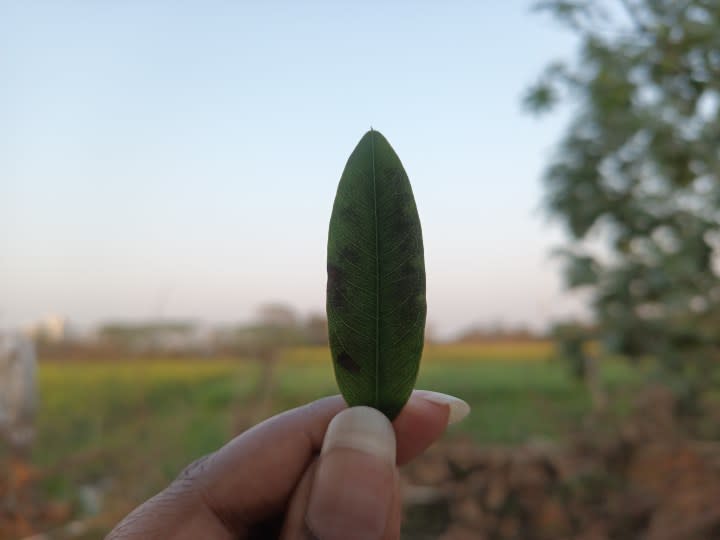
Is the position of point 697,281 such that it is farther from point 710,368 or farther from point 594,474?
point 594,474

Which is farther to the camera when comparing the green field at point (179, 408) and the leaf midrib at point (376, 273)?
the green field at point (179, 408)

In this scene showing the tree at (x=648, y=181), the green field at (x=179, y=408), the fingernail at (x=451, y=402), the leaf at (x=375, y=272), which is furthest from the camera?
the green field at (x=179, y=408)

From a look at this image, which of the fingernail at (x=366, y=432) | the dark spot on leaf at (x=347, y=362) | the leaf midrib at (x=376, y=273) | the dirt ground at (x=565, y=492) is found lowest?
the dirt ground at (x=565, y=492)

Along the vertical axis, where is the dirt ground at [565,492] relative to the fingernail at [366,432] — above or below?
below

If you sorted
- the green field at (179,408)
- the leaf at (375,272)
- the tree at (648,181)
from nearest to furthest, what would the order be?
1. the leaf at (375,272)
2. the tree at (648,181)
3. the green field at (179,408)

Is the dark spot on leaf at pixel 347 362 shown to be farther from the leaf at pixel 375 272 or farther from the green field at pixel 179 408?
the green field at pixel 179 408

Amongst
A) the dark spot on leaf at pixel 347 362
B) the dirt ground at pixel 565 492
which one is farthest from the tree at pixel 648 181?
the dark spot on leaf at pixel 347 362

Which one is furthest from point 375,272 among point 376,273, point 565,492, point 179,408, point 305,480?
point 179,408
